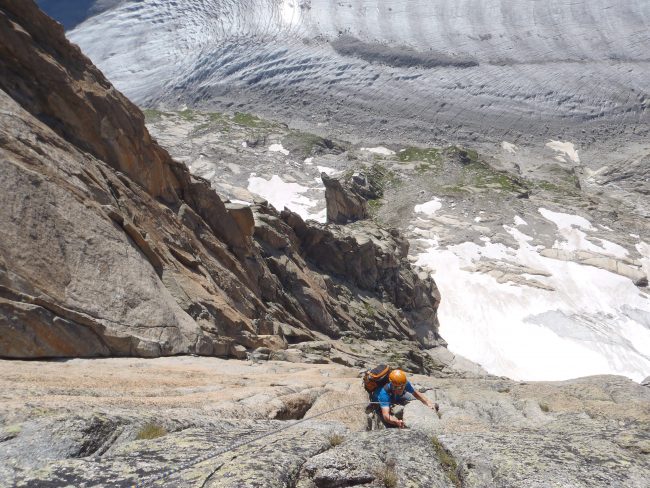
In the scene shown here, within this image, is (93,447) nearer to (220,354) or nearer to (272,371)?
(272,371)

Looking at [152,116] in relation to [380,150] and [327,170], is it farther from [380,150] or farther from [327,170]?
[380,150]

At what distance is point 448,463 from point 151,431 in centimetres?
422

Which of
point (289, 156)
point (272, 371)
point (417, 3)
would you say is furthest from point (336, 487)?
point (417, 3)

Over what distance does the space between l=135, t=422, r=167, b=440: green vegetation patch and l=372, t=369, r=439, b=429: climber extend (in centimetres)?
535

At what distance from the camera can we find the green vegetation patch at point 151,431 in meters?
7.07

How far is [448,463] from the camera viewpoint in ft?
25.2

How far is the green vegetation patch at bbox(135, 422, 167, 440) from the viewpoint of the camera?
23.2 ft

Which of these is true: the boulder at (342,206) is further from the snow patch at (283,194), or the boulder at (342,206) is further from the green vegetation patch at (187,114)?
the green vegetation patch at (187,114)

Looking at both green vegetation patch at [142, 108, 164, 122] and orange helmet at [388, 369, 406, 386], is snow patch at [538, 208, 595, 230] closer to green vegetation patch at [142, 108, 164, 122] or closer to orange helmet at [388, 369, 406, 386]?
orange helmet at [388, 369, 406, 386]

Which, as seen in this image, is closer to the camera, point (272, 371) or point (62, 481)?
point (62, 481)

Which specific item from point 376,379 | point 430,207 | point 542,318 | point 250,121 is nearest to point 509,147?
point 430,207

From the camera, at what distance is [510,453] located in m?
7.62

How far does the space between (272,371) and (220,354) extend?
2457 mm

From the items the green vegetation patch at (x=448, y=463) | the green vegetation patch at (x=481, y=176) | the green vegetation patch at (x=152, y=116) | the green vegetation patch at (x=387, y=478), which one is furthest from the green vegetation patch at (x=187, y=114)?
the green vegetation patch at (x=387, y=478)
